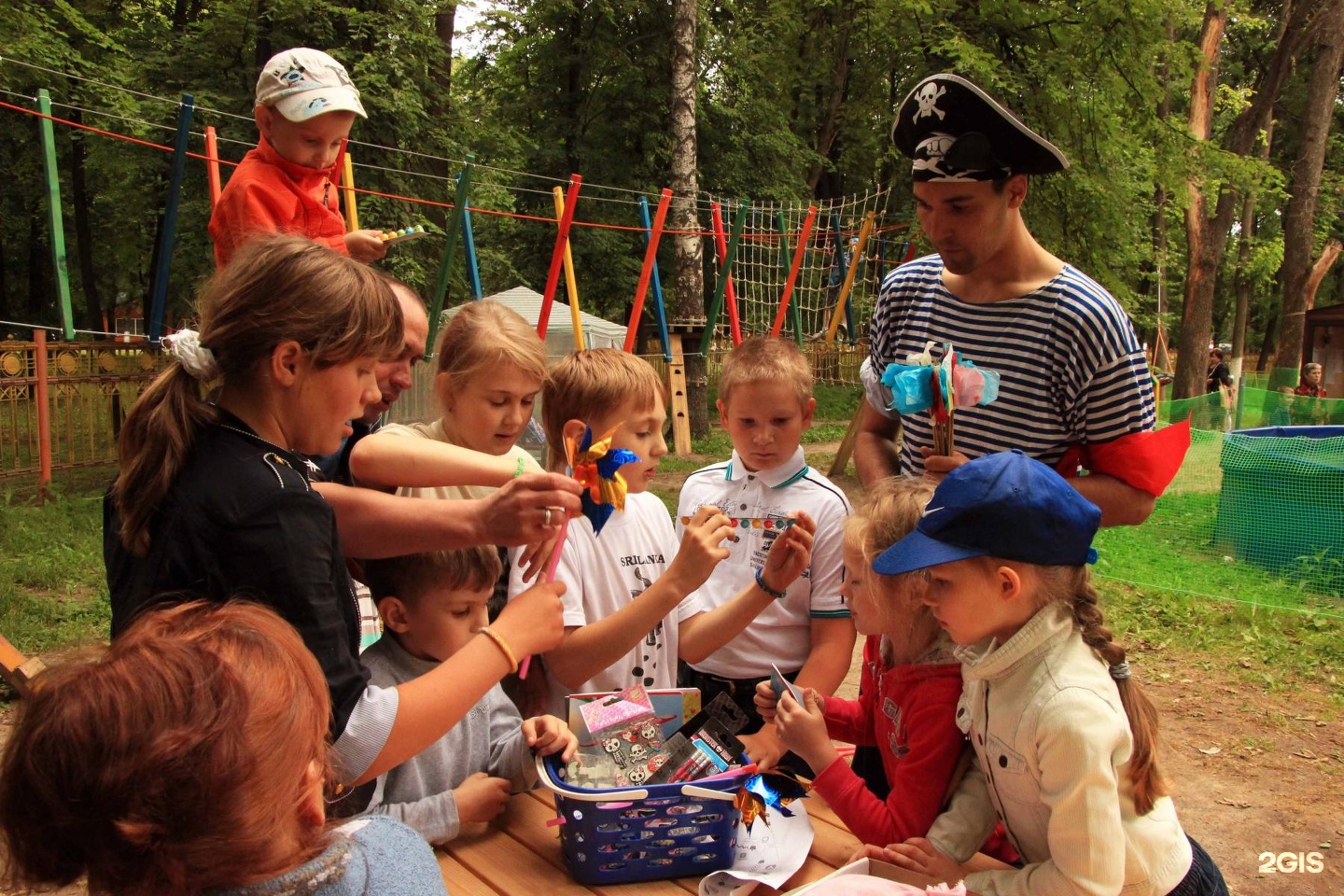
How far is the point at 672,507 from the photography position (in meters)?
8.97

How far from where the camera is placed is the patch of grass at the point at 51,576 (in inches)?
219

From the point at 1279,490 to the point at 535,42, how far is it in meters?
14.7

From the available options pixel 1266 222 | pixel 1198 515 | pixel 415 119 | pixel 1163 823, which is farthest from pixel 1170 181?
pixel 1266 222

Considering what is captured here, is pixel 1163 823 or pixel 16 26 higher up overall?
pixel 16 26

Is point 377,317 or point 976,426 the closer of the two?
point 377,317

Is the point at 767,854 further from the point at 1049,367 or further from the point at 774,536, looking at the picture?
the point at 1049,367

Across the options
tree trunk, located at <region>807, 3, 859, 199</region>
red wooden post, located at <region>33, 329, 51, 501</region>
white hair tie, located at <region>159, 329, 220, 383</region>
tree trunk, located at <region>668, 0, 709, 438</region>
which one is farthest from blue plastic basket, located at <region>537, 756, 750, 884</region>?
tree trunk, located at <region>807, 3, 859, 199</region>

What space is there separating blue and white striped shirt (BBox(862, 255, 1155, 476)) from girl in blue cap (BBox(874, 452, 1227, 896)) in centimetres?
56

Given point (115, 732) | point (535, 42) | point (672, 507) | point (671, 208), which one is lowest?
point (672, 507)

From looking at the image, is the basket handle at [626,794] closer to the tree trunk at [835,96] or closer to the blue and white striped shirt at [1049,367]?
the blue and white striped shirt at [1049,367]

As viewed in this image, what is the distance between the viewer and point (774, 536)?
97.9 inches

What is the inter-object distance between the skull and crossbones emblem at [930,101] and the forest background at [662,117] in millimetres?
6138

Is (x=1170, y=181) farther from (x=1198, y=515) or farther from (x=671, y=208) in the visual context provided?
(x=671, y=208)

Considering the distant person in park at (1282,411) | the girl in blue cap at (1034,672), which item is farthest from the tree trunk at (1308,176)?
the girl in blue cap at (1034,672)
